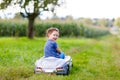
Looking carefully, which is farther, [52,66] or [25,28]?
[25,28]

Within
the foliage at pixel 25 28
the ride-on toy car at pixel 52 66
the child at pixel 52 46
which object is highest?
the child at pixel 52 46

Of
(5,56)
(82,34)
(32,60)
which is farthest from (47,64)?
(82,34)

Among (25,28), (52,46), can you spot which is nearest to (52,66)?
(52,46)

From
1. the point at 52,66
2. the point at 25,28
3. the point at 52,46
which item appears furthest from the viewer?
the point at 25,28

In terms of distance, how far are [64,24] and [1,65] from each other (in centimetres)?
2775

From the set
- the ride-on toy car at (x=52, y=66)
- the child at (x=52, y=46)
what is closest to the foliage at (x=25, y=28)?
the child at (x=52, y=46)

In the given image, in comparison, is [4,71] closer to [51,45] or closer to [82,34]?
[51,45]

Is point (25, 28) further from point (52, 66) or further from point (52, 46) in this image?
point (52, 66)

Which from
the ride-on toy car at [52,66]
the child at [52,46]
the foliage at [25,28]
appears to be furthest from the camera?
the foliage at [25,28]

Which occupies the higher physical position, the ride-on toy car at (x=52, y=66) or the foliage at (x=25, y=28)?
the ride-on toy car at (x=52, y=66)

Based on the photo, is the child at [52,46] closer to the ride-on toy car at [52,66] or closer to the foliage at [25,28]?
the ride-on toy car at [52,66]

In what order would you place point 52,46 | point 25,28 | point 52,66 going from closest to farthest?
point 52,66 → point 52,46 → point 25,28

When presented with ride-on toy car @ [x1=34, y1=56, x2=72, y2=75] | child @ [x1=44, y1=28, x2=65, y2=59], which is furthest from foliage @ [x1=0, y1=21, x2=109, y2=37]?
ride-on toy car @ [x1=34, y1=56, x2=72, y2=75]

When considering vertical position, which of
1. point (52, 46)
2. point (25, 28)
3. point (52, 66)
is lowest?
point (25, 28)
